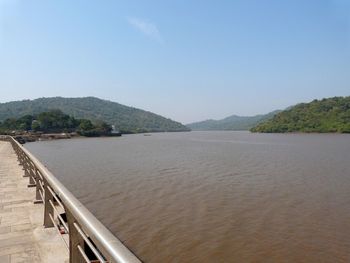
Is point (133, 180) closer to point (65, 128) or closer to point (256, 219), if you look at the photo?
point (256, 219)

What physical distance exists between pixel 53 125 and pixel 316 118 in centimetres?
10413

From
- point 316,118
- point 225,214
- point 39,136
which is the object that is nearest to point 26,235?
point 225,214

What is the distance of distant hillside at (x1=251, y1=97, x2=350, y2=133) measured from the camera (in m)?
122

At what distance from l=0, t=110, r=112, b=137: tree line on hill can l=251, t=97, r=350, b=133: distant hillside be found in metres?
73.6

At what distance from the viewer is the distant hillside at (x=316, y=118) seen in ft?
400

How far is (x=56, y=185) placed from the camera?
367 cm

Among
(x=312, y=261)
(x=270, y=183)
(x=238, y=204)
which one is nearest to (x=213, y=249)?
(x=312, y=261)

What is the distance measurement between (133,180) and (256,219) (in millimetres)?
10925

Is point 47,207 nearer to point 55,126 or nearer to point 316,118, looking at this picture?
point 55,126

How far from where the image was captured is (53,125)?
128125 mm

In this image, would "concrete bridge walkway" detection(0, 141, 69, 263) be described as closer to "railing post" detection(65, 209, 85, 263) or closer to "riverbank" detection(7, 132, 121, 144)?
"railing post" detection(65, 209, 85, 263)

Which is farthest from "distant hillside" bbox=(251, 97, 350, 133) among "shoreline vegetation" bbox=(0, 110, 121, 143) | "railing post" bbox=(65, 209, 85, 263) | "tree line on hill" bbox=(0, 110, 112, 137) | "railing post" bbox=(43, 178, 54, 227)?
"railing post" bbox=(65, 209, 85, 263)

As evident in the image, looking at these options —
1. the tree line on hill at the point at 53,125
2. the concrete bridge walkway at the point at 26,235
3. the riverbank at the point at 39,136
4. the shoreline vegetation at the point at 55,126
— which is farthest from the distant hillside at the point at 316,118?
the concrete bridge walkway at the point at 26,235

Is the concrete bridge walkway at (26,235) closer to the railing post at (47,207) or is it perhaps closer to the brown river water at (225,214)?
the railing post at (47,207)
